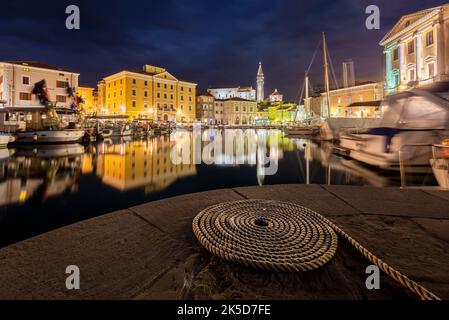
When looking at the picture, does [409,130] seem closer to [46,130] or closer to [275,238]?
[275,238]

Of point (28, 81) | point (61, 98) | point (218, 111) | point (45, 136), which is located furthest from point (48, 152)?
point (218, 111)

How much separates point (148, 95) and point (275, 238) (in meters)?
58.4

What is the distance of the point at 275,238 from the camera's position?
2350 mm

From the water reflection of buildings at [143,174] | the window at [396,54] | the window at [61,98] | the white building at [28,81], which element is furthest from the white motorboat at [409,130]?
the window at [61,98]

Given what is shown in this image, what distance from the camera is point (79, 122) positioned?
2762cm

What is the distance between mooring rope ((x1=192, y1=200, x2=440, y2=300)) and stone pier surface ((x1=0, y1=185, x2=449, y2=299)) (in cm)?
7

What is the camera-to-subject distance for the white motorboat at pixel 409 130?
8125 millimetres

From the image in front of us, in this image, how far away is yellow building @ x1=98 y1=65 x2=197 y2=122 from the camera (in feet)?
173

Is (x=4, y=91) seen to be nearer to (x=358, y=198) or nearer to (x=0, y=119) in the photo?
(x=0, y=119)

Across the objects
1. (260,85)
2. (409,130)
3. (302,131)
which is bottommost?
(409,130)

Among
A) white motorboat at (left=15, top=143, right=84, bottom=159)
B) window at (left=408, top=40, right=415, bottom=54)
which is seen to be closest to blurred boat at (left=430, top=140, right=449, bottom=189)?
white motorboat at (left=15, top=143, right=84, bottom=159)

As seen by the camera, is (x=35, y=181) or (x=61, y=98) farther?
(x=61, y=98)

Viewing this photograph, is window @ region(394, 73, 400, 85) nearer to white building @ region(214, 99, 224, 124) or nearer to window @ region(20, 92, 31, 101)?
window @ region(20, 92, 31, 101)

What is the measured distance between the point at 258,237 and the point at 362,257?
2.87ft
